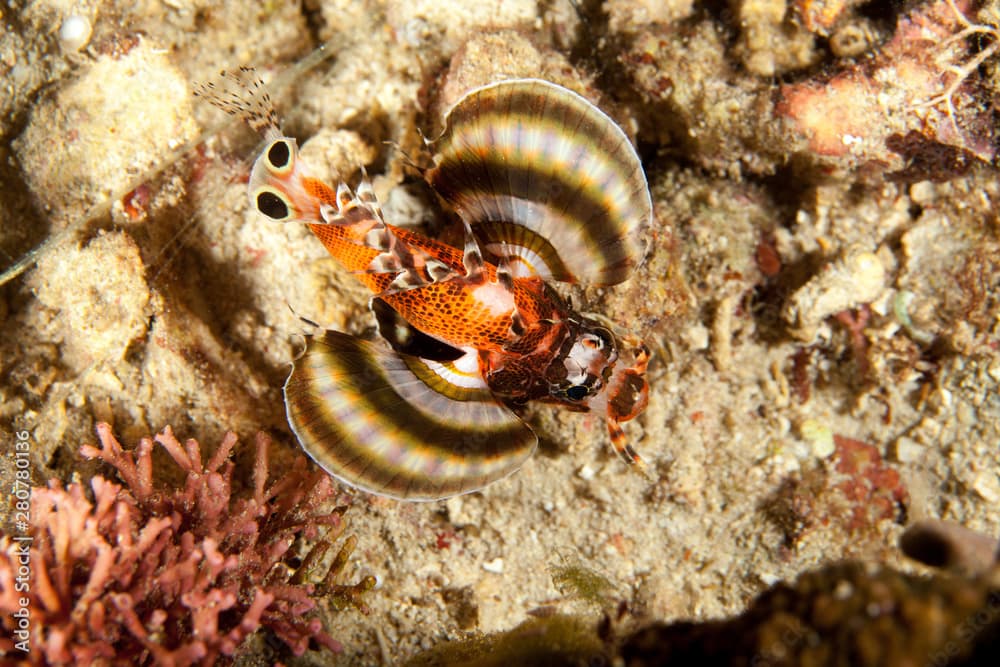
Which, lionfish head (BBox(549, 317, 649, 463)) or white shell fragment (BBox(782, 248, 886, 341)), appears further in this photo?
white shell fragment (BBox(782, 248, 886, 341))

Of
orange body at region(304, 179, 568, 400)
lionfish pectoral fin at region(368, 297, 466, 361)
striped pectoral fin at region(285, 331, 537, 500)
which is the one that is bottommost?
striped pectoral fin at region(285, 331, 537, 500)

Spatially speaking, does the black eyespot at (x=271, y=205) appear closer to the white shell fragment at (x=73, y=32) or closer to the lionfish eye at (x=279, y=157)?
the lionfish eye at (x=279, y=157)

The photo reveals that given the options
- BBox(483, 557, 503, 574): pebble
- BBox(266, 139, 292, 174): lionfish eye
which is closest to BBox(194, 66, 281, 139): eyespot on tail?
BBox(266, 139, 292, 174): lionfish eye

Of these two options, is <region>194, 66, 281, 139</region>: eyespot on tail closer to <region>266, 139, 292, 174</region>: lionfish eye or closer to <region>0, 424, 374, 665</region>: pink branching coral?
<region>266, 139, 292, 174</region>: lionfish eye

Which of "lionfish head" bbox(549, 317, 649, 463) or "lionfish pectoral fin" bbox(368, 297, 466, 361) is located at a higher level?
"lionfish head" bbox(549, 317, 649, 463)

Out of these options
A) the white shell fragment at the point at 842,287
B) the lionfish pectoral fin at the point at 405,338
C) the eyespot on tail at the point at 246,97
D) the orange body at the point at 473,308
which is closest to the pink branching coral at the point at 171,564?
the lionfish pectoral fin at the point at 405,338

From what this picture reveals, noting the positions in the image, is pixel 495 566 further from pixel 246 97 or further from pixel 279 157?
pixel 246 97

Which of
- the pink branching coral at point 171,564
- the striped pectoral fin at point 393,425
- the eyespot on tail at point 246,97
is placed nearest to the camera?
the pink branching coral at point 171,564

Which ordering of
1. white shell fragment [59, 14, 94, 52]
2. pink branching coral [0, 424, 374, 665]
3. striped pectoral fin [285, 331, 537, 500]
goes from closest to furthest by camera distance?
pink branching coral [0, 424, 374, 665] < striped pectoral fin [285, 331, 537, 500] < white shell fragment [59, 14, 94, 52]
